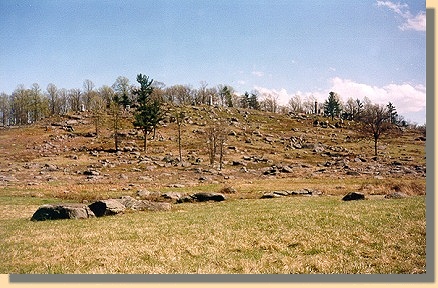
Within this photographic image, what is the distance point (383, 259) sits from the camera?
12.0m

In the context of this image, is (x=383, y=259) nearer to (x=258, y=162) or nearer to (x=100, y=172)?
(x=100, y=172)

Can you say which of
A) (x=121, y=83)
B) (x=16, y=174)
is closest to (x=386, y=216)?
(x=16, y=174)

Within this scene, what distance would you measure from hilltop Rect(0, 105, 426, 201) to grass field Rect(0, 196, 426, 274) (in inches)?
659

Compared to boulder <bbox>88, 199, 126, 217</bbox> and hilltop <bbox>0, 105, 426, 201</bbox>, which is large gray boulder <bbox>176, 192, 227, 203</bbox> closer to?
hilltop <bbox>0, 105, 426, 201</bbox>

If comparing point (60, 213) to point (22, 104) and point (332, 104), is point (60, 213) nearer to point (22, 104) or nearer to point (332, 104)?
point (22, 104)

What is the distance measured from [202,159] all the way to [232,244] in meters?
71.5

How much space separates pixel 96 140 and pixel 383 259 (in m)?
104

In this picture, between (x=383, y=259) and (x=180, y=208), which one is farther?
(x=180, y=208)

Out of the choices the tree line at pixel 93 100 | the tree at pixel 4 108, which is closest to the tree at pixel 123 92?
the tree line at pixel 93 100

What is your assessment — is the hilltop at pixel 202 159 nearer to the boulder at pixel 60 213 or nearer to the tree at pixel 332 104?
the boulder at pixel 60 213

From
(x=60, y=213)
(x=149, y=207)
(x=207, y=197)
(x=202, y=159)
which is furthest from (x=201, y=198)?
(x=202, y=159)

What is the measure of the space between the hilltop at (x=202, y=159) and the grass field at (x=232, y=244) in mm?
16735

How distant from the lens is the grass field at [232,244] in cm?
1192

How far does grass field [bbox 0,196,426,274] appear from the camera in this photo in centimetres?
1192
